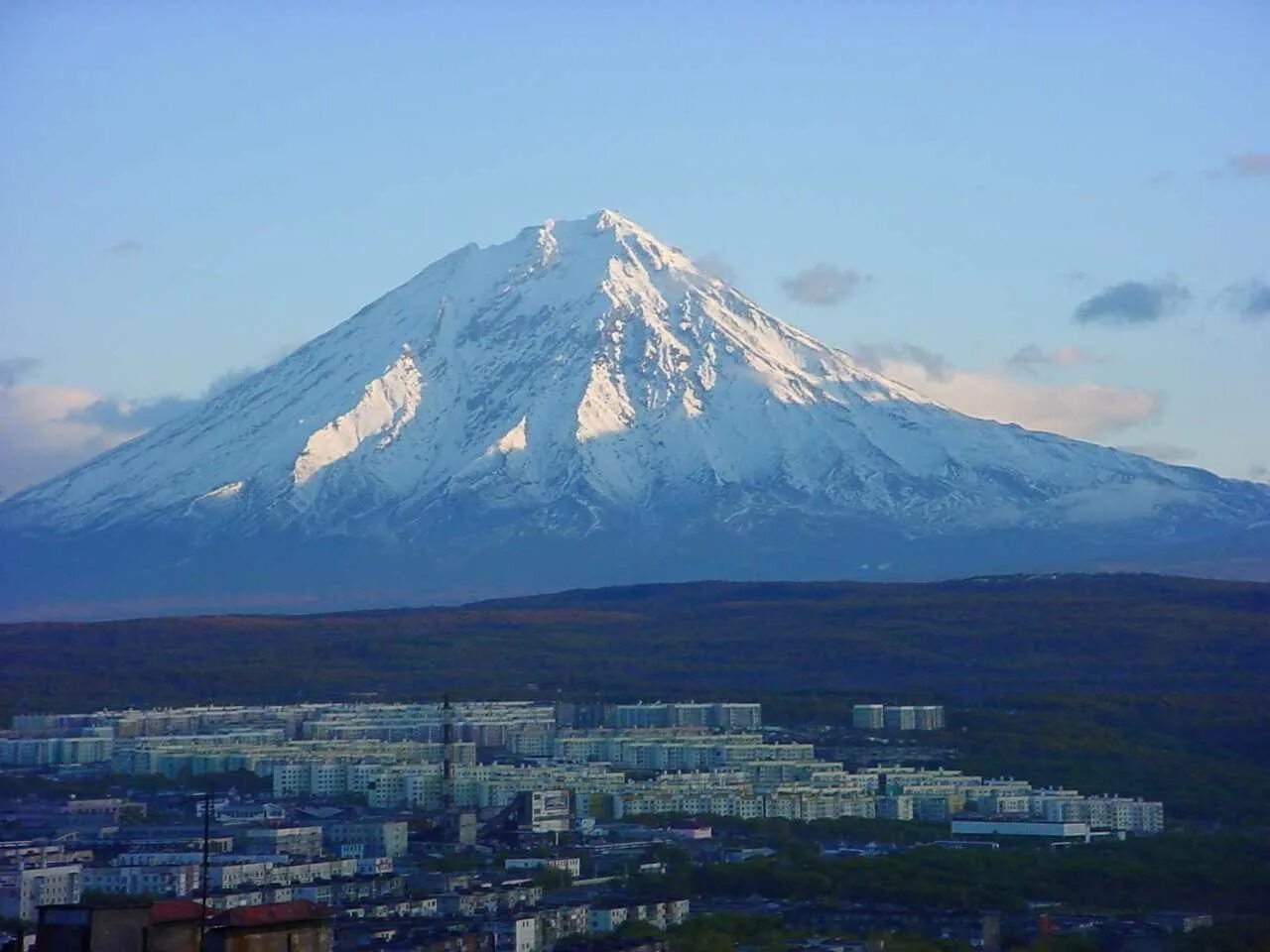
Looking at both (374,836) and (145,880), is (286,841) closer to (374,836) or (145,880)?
(374,836)

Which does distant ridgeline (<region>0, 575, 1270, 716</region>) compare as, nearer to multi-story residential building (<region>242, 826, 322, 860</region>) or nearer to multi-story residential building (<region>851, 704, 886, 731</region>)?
multi-story residential building (<region>851, 704, 886, 731</region>)

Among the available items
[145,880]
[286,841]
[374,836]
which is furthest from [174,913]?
[374,836]

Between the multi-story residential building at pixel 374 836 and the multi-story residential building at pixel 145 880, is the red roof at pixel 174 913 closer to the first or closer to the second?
the multi-story residential building at pixel 145 880

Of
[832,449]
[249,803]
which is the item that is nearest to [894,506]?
[832,449]

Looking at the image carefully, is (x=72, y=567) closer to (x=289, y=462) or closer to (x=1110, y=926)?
(x=289, y=462)

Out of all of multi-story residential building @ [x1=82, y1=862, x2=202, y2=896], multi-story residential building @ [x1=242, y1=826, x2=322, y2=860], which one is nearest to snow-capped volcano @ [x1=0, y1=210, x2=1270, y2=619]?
multi-story residential building @ [x1=242, y1=826, x2=322, y2=860]

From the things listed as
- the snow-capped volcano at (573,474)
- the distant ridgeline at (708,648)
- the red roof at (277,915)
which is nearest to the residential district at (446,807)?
the distant ridgeline at (708,648)
